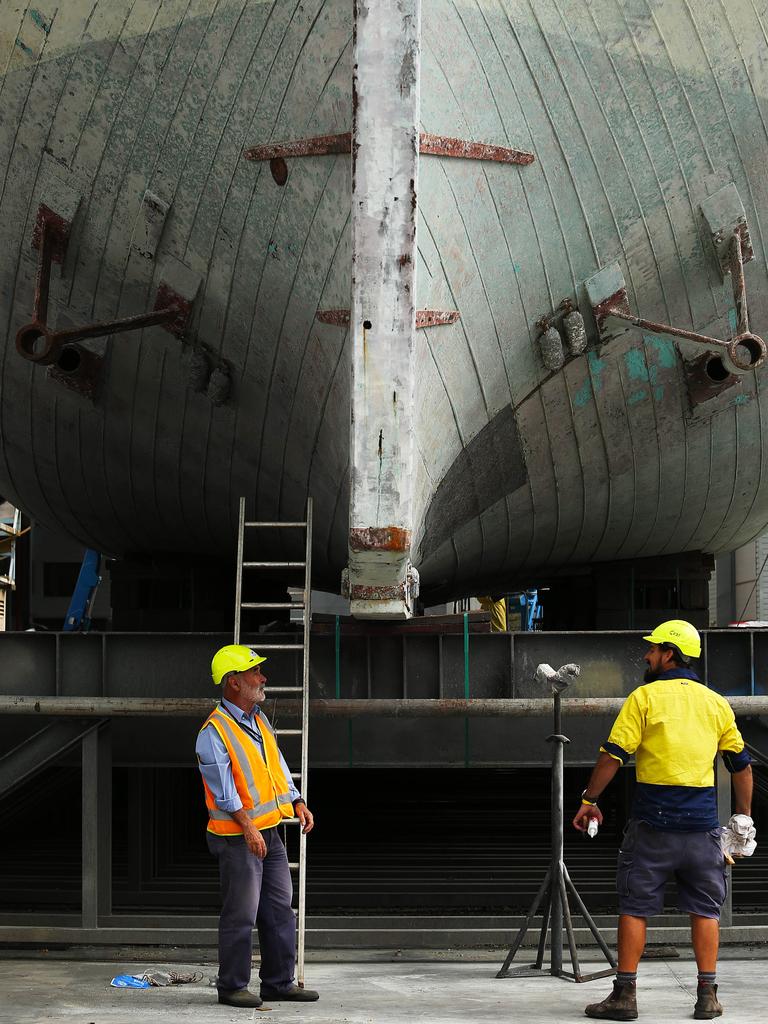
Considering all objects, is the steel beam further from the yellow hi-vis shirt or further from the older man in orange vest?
the yellow hi-vis shirt

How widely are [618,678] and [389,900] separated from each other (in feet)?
8.19

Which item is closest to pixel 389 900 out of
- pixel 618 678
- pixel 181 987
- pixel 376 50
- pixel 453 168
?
pixel 618 678

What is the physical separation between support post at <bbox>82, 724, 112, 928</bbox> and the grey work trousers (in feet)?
5.77

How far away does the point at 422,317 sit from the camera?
6.29 m

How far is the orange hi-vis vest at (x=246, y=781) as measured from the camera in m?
4.80

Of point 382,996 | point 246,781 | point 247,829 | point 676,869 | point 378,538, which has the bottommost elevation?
point 382,996

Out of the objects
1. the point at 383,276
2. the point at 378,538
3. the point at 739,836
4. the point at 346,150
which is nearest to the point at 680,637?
the point at 739,836

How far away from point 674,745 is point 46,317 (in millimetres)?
4298

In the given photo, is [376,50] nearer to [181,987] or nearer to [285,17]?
[285,17]

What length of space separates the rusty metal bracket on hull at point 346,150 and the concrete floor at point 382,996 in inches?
152

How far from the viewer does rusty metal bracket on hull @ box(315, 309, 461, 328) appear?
629 centimetres

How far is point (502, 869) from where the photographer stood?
8930mm

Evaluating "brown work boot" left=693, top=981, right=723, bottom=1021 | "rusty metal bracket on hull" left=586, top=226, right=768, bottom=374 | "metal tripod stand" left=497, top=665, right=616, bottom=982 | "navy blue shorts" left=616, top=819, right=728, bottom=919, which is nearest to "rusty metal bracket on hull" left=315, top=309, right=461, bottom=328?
"rusty metal bracket on hull" left=586, top=226, right=768, bottom=374

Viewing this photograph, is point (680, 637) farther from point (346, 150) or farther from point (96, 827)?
point (96, 827)
